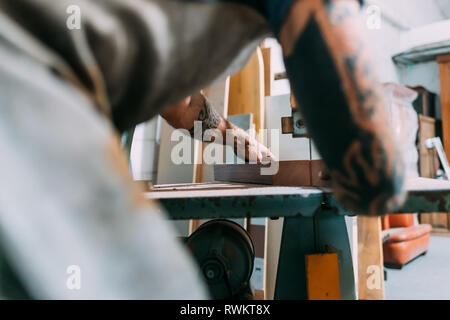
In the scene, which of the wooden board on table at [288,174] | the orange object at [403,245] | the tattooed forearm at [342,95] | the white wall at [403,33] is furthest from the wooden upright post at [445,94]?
the tattooed forearm at [342,95]

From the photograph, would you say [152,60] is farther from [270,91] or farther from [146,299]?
[270,91]

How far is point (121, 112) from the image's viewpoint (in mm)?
471

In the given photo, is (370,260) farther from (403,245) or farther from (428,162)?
(428,162)

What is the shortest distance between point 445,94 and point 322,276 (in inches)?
176

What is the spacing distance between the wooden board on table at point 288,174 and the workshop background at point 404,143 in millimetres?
206

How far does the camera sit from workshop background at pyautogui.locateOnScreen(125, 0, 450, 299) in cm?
189

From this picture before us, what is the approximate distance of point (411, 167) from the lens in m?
A: 3.91

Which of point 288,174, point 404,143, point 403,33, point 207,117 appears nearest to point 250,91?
point 207,117

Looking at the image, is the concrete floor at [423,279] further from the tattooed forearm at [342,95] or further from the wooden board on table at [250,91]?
the tattooed forearm at [342,95]

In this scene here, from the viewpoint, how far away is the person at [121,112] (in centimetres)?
29

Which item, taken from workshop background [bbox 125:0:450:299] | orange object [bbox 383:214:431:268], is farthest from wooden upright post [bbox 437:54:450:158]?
orange object [bbox 383:214:431:268]

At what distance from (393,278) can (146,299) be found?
107 inches

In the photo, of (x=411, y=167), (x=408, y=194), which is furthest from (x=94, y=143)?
(x=411, y=167)

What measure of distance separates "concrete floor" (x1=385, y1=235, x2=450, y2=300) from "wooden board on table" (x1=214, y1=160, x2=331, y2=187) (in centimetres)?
157
